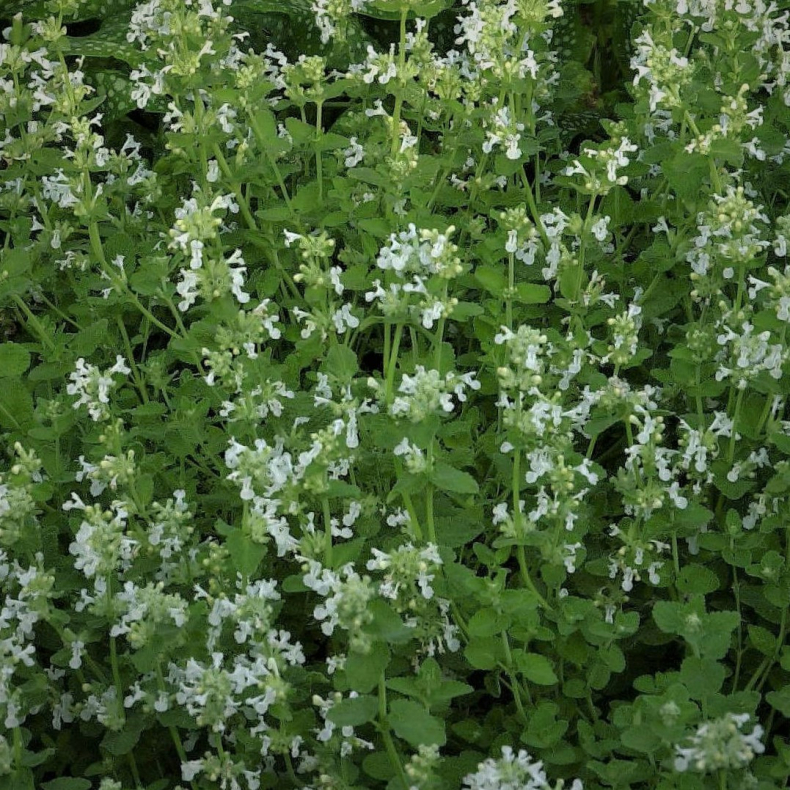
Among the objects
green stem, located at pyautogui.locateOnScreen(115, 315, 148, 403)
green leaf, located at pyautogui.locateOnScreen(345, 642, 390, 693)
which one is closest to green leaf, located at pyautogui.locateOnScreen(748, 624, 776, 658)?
green leaf, located at pyautogui.locateOnScreen(345, 642, 390, 693)

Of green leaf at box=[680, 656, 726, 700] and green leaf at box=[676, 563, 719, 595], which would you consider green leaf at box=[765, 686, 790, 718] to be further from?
green leaf at box=[676, 563, 719, 595]

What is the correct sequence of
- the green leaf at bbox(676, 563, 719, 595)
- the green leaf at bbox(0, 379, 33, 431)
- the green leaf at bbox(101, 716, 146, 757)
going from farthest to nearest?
the green leaf at bbox(0, 379, 33, 431), the green leaf at bbox(676, 563, 719, 595), the green leaf at bbox(101, 716, 146, 757)

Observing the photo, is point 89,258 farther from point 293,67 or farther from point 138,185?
point 293,67

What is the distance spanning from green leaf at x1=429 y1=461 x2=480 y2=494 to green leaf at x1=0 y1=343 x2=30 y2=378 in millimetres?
935

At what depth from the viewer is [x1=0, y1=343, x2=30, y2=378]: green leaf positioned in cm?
228

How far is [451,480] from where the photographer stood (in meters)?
1.83

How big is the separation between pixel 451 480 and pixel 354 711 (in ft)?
1.27

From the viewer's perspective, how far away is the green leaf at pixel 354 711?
168 centimetres

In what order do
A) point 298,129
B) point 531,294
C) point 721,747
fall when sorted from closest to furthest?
point 721,747 → point 531,294 → point 298,129

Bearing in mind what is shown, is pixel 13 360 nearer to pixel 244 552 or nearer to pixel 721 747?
pixel 244 552

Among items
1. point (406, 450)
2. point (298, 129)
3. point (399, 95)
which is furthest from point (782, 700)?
point (298, 129)

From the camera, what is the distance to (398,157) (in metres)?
2.28

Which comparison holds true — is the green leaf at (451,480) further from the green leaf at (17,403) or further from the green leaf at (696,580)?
the green leaf at (17,403)

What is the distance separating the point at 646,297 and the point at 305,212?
2.51ft
